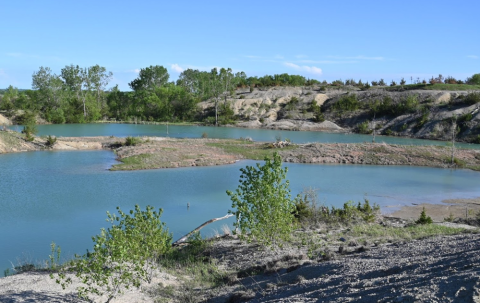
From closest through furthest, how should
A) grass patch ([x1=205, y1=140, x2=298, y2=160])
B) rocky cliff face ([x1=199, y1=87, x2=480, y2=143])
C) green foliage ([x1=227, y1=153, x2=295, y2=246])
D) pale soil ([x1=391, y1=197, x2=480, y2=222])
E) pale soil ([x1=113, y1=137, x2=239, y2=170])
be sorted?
1. green foliage ([x1=227, y1=153, x2=295, y2=246])
2. pale soil ([x1=391, y1=197, x2=480, y2=222])
3. pale soil ([x1=113, y1=137, x2=239, y2=170])
4. grass patch ([x1=205, y1=140, x2=298, y2=160])
5. rocky cliff face ([x1=199, y1=87, x2=480, y2=143])

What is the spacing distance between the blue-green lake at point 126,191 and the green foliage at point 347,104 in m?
43.8

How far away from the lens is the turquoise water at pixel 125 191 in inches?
748

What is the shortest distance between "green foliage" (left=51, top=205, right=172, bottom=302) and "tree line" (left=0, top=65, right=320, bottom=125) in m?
74.2

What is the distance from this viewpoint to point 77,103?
93500mm

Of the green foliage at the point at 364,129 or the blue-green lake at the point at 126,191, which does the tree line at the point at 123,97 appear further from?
the blue-green lake at the point at 126,191

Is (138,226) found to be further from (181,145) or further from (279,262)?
(181,145)

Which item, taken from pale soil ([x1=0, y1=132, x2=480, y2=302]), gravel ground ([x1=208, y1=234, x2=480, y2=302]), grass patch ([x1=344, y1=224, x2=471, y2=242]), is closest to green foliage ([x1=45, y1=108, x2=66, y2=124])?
pale soil ([x1=0, y1=132, x2=480, y2=302])

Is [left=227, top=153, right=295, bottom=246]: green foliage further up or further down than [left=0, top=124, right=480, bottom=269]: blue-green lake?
further up

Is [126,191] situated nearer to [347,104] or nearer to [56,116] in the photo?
[347,104]

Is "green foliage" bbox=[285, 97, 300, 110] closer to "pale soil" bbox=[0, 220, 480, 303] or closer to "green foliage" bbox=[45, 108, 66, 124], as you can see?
"green foliage" bbox=[45, 108, 66, 124]

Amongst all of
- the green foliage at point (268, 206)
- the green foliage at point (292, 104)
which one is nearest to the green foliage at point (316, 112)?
the green foliage at point (292, 104)

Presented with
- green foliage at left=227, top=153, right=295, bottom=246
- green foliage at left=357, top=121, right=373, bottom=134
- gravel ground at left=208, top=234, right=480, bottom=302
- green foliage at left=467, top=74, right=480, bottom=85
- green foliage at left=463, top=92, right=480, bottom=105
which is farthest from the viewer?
green foliage at left=467, top=74, right=480, bottom=85

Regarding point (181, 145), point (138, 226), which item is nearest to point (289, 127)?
point (181, 145)

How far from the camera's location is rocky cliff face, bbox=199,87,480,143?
6669 cm
